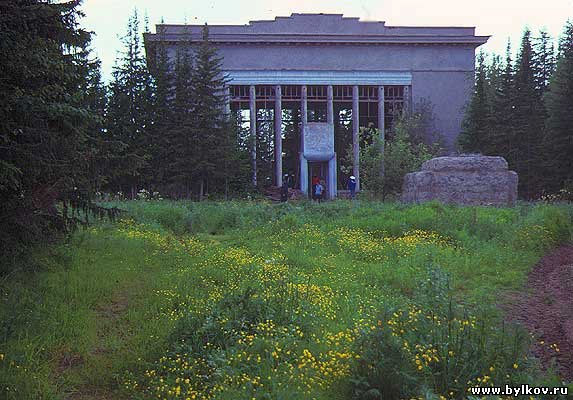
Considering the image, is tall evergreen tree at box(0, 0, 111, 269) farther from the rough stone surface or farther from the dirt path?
the rough stone surface

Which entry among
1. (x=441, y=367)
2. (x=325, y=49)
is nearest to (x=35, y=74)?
(x=441, y=367)

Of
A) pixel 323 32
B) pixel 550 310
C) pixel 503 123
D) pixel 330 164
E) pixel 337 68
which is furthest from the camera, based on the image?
pixel 323 32

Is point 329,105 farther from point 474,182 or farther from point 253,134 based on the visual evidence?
point 474,182

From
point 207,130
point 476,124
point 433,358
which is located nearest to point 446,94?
point 476,124

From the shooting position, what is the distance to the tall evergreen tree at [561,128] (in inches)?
1393

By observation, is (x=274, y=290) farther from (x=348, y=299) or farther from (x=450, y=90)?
(x=450, y=90)

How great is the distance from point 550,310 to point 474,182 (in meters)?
14.2

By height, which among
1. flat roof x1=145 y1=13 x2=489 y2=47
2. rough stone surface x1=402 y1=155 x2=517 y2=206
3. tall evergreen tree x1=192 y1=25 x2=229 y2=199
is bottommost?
rough stone surface x1=402 y1=155 x2=517 y2=206

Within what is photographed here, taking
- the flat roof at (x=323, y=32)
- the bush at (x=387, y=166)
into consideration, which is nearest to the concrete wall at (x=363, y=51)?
the flat roof at (x=323, y=32)

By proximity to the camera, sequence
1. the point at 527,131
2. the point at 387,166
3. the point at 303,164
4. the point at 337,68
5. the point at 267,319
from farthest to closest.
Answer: the point at 337,68
the point at 303,164
the point at 527,131
the point at 387,166
the point at 267,319

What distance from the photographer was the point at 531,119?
40.0 m

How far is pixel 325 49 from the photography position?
1881 inches

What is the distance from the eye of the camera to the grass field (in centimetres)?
528

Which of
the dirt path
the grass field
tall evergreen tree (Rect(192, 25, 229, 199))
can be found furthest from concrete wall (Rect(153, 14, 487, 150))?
the dirt path
